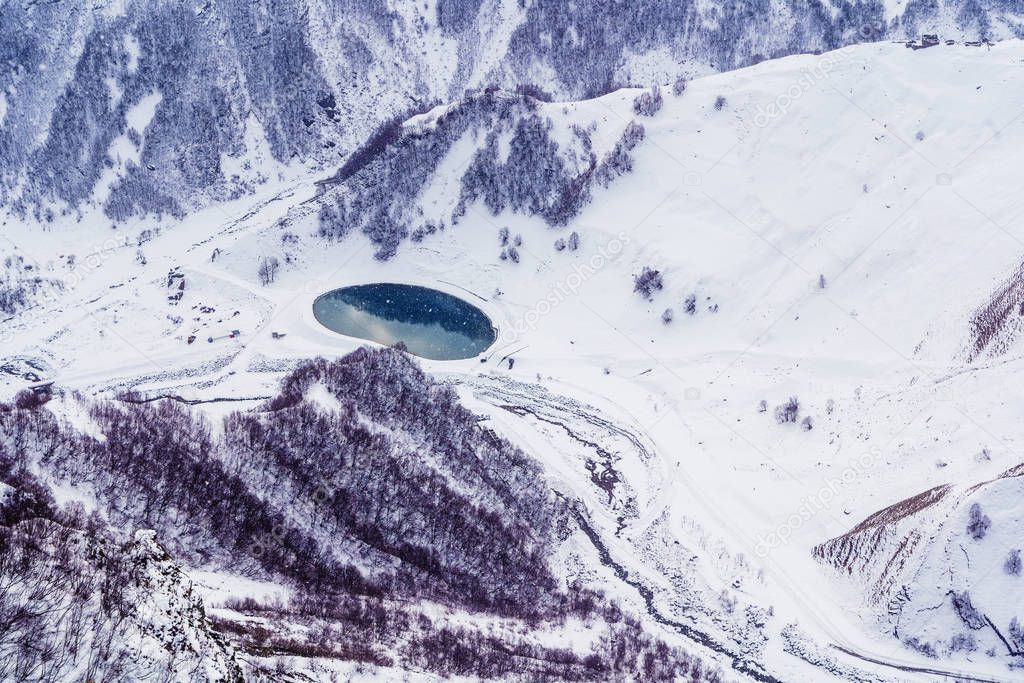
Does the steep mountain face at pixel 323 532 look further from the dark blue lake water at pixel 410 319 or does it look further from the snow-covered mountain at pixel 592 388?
the dark blue lake water at pixel 410 319

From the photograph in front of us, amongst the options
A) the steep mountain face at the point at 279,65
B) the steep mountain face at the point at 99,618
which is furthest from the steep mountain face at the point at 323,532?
the steep mountain face at the point at 279,65

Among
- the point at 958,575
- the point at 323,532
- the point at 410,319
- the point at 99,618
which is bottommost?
the point at 410,319

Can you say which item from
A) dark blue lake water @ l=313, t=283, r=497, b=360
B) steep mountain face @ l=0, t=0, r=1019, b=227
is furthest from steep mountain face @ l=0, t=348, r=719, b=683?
steep mountain face @ l=0, t=0, r=1019, b=227

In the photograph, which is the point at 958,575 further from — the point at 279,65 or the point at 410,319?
the point at 279,65

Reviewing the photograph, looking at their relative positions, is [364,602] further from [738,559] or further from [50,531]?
[738,559]

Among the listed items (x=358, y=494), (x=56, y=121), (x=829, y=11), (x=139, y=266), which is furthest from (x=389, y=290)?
(x=829, y=11)

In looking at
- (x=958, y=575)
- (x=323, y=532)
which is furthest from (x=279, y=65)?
(x=958, y=575)
